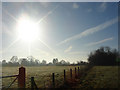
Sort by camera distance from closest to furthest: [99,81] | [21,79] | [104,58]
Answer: [21,79]
[99,81]
[104,58]

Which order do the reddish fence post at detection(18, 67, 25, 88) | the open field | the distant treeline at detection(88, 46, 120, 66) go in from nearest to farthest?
1. the reddish fence post at detection(18, 67, 25, 88)
2. the open field
3. the distant treeline at detection(88, 46, 120, 66)

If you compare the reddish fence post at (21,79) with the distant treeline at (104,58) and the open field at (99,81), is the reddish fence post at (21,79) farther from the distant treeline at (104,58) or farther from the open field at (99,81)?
the distant treeline at (104,58)

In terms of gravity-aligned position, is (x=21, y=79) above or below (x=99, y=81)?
above

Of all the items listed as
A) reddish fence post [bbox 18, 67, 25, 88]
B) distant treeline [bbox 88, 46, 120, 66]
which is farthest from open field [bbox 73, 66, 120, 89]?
distant treeline [bbox 88, 46, 120, 66]

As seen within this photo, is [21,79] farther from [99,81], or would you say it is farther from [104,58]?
[104,58]

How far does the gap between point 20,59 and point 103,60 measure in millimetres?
78047

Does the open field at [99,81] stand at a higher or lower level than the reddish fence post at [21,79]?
lower

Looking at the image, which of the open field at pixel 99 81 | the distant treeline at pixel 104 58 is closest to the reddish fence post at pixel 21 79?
the open field at pixel 99 81

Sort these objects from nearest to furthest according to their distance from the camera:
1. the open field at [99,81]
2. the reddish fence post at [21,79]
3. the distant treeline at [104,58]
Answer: the reddish fence post at [21,79] → the open field at [99,81] → the distant treeline at [104,58]

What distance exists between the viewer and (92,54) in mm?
66312

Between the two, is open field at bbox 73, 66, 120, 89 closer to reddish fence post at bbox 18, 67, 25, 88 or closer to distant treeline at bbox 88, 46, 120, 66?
reddish fence post at bbox 18, 67, 25, 88

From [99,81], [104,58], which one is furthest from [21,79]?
[104,58]

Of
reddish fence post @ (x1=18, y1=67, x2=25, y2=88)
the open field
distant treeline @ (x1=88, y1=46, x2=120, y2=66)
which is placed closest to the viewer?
reddish fence post @ (x1=18, y1=67, x2=25, y2=88)

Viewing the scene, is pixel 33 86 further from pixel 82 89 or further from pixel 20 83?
pixel 82 89
